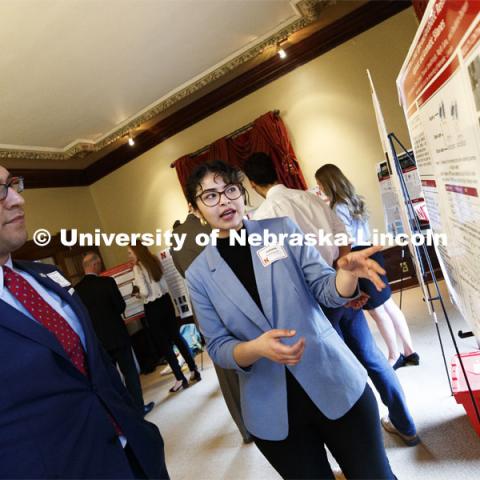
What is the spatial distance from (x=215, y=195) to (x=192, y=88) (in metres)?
3.95

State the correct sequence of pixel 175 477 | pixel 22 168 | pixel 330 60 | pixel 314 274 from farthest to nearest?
pixel 22 168 < pixel 330 60 < pixel 175 477 < pixel 314 274

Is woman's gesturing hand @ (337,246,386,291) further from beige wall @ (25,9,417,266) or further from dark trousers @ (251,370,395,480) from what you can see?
beige wall @ (25,9,417,266)

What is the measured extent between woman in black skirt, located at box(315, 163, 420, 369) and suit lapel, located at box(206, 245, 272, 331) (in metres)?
1.69

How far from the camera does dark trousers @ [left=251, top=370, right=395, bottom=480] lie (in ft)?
3.81

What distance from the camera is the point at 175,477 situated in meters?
2.61

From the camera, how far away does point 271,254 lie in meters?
1.24

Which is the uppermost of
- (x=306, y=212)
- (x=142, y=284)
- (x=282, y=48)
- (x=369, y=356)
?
(x=282, y=48)

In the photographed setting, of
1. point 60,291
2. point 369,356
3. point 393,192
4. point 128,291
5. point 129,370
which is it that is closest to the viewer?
point 60,291

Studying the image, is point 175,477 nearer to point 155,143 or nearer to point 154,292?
point 154,292

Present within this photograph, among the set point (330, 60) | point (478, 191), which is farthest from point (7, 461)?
point (330, 60)

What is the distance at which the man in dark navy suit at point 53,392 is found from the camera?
960mm

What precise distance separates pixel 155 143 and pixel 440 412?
522 cm
